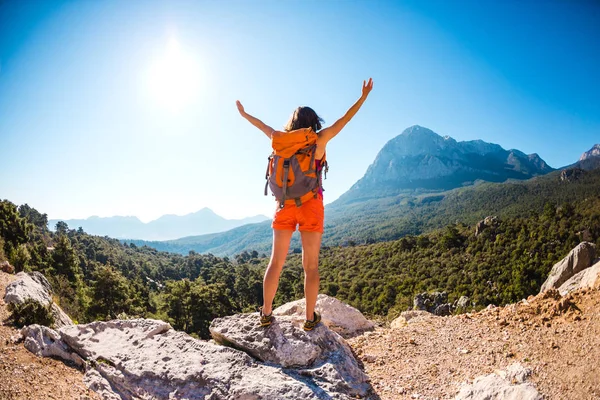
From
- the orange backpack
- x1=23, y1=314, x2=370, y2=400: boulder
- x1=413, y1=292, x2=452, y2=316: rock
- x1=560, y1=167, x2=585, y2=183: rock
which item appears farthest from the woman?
x1=560, y1=167, x2=585, y2=183: rock

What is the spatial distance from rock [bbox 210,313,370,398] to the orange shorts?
161 centimetres

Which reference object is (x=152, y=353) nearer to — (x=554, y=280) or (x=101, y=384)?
(x=101, y=384)

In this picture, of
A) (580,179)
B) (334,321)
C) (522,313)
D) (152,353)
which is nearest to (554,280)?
(522,313)

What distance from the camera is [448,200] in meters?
166

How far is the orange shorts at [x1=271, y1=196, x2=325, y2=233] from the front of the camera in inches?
147

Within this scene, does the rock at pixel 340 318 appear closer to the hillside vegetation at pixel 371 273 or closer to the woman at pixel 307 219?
the woman at pixel 307 219

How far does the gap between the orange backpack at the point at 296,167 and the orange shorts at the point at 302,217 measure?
101 mm

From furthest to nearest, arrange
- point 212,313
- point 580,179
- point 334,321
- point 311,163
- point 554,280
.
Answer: point 580,179, point 212,313, point 554,280, point 334,321, point 311,163

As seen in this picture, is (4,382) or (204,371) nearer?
(4,382)

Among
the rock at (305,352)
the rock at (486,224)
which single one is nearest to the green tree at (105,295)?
the rock at (305,352)

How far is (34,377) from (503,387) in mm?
5407

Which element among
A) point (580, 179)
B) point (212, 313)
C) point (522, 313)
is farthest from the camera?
point (580, 179)

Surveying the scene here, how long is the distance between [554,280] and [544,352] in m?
9.69

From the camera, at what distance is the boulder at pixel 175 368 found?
349 cm
